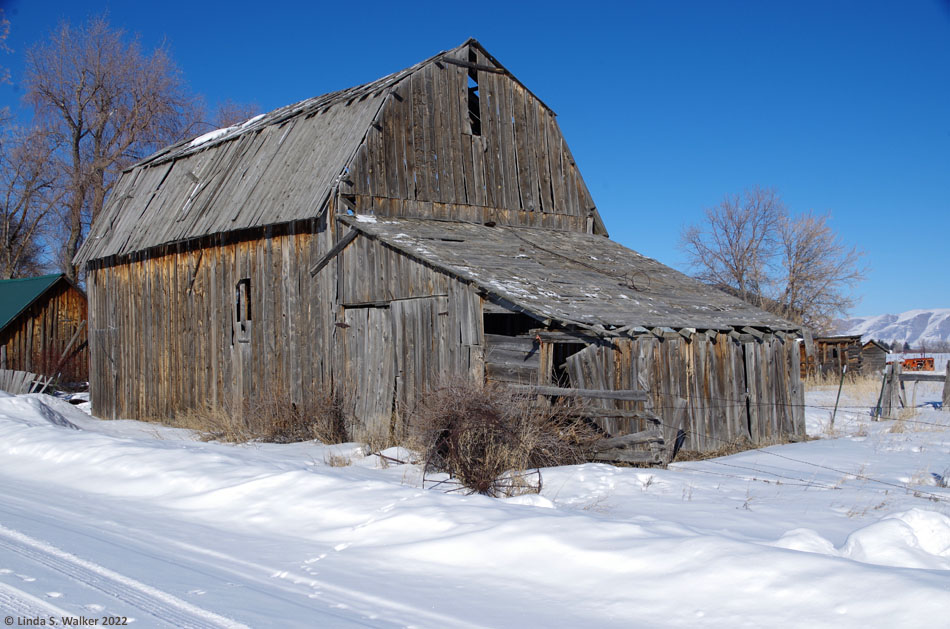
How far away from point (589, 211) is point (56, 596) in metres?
15.6

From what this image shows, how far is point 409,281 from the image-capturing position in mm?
13148

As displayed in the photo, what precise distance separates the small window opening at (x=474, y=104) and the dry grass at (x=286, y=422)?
6.80 m

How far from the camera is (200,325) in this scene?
17.7m

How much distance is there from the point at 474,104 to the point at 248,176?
5.09 m

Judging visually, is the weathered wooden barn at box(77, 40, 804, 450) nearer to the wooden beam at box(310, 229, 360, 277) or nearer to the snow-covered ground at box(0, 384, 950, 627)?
the wooden beam at box(310, 229, 360, 277)

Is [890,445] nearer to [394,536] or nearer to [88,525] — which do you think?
[394,536]

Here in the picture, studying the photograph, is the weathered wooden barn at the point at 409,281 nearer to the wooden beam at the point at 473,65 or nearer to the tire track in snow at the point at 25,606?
the wooden beam at the point at 473,65

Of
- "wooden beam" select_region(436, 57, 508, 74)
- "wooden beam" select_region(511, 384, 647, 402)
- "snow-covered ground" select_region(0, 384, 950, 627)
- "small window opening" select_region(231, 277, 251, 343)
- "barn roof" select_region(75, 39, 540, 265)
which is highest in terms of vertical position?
"wooden beam" select_region(436, 57, 508, 74)

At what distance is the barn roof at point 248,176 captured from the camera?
15.5m

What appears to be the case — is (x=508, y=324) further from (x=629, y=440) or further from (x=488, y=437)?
(x=488, y=437)

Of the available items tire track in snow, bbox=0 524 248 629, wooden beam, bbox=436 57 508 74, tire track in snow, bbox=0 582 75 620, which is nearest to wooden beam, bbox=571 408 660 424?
tire track in snow, bbox=0 524 248 629

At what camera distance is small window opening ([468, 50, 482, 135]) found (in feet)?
57.1

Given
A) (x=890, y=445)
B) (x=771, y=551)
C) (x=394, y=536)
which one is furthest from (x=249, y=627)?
(x=890, y=445)

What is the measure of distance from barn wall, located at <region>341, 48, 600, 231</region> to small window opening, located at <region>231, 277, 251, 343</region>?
337cm
